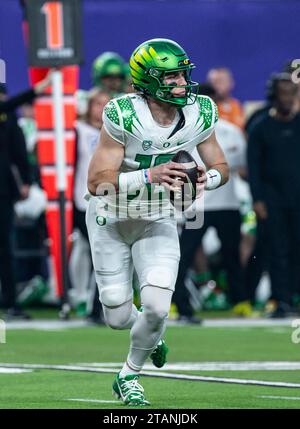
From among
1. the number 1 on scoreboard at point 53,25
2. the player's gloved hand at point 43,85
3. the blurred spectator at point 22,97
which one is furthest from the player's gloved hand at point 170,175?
the player's gloved hand at point 43,85

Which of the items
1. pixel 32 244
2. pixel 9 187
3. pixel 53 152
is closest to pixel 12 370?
pixel 9 187

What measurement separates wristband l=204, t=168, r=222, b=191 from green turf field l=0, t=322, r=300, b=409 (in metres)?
1.18


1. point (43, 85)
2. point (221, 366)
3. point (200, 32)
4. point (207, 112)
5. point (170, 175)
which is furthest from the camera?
point (200, 32)

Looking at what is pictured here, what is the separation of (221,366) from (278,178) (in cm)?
440

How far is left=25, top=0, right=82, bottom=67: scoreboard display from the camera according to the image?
1394 cm

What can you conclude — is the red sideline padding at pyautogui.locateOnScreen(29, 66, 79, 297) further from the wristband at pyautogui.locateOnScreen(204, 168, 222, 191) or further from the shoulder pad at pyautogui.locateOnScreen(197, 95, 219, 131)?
the wristband at pyautogui.locateOnScreen(204, 168, 222, 191)

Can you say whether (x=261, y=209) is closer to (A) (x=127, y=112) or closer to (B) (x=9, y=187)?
(B) (x=9, y=187)

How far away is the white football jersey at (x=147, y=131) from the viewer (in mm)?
8055

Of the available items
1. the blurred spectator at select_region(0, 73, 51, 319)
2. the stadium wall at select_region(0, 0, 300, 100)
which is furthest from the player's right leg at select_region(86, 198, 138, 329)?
the stadium wall at select_region(0, 0, 300, 100)

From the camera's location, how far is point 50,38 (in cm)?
1398

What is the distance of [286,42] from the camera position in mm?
18375

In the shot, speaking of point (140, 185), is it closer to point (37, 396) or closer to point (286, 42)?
point (37, 396)

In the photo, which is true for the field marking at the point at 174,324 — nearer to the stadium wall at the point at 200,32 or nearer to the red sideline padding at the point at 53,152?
the red sideline padding at the point at 53,152

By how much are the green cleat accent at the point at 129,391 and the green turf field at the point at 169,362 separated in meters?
0.06
